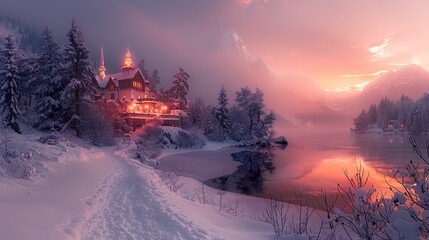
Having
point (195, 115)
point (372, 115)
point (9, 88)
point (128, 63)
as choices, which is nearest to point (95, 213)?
point (9, 88)

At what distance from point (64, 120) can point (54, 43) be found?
34.3 ft

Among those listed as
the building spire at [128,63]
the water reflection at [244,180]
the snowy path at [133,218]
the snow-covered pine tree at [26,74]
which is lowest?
the water reflection at [244,180]

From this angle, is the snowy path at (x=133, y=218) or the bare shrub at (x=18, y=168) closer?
the snowy path at (x=133, y=218)

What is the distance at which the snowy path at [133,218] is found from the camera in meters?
7.20

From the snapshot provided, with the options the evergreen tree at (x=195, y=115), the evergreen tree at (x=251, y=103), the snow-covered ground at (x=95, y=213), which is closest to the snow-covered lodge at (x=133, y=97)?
the evergreen tree at (x=195, y=115)

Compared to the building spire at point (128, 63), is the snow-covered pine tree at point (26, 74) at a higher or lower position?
lower

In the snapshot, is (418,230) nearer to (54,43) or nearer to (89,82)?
(89,82)

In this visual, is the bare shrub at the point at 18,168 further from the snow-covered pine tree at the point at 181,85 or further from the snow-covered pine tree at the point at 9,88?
the snow-covered pine tree at the point at 181,85

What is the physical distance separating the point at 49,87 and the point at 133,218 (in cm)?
3299

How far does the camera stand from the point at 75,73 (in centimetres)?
3500

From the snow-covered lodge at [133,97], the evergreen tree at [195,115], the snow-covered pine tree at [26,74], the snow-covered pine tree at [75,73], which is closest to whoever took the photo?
the snow-covered pine tree at [75,73]

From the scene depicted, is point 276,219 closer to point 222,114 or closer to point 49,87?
point 49,87

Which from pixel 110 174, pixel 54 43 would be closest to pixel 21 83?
pixel 54 43

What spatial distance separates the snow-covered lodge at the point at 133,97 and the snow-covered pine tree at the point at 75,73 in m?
13.7
